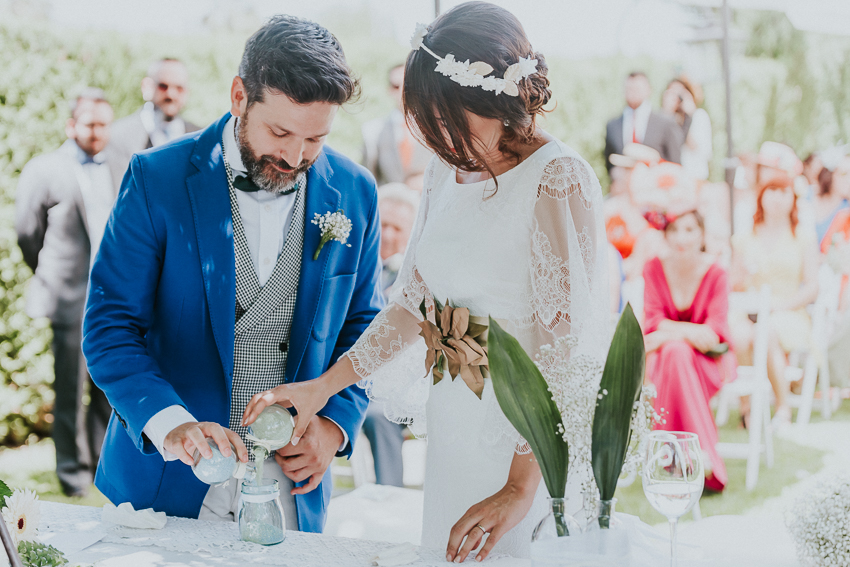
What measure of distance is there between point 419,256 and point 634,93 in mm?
5191

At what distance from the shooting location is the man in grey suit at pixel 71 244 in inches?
186

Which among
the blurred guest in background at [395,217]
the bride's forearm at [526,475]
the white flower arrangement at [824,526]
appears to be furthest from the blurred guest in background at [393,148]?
the white flower arrangement at [824,526]

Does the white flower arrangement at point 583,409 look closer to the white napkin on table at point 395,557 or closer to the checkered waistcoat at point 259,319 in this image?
the white napkin on table at point 395,557

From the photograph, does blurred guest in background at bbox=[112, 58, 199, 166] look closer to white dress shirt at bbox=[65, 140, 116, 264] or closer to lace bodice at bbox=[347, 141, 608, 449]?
white dress shirt at bbox=[65, 140, 116, 264]

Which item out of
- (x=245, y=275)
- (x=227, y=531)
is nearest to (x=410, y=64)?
(x=245, y=275)

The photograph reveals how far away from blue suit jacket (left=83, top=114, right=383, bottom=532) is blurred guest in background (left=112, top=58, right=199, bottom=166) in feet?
11.2

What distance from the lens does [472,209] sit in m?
1.64

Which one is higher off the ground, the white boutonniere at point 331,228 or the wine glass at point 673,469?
the white boutonniere at point 331,228

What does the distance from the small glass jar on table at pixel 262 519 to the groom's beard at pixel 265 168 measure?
28.7 inches

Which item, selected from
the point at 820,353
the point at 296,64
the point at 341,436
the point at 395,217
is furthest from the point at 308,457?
the point at 820,353

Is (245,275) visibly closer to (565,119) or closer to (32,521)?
(32,521)

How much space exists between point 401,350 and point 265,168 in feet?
1.80

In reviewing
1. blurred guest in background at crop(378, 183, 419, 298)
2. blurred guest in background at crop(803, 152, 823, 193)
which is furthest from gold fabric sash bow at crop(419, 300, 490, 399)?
blurred guest in background at crop(803, 152, 823, 193)

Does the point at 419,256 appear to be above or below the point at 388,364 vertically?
above
